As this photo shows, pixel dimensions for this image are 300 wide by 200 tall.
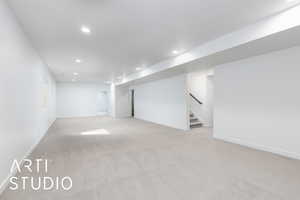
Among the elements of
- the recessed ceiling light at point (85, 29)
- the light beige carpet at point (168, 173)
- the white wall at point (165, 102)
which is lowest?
the light beige carpet at point (168, 173)

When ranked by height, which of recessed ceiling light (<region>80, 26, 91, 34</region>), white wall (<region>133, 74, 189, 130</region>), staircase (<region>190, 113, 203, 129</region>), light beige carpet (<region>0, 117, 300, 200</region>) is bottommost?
light beige carpet (<region>0, 117, 300, 200</region>)

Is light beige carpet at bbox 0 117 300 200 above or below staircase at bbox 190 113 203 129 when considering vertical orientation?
below

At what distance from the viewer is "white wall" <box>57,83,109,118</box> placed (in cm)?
1115

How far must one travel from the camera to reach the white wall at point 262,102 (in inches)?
127

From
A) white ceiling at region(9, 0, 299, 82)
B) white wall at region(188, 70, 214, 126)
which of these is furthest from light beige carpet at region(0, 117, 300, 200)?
white wall at region(188, 70, 214, 126)

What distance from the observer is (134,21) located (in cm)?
270

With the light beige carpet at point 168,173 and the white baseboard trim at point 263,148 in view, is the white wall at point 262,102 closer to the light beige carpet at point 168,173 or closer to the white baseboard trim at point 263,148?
the white baseboard trim at point 263,148

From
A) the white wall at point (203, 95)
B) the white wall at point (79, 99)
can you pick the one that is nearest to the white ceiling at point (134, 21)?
the white wall at point (203, 95)

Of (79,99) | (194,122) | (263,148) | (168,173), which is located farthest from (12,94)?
(79,99)

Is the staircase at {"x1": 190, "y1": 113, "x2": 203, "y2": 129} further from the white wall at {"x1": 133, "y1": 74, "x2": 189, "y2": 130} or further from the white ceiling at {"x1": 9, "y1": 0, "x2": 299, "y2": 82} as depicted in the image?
the white ceiling at {"x1": 9, "y1": 0, "x2": 299, "y2": 82}

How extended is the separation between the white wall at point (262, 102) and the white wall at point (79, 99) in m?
10.3

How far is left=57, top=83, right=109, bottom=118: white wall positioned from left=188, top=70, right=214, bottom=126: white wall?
320 inches

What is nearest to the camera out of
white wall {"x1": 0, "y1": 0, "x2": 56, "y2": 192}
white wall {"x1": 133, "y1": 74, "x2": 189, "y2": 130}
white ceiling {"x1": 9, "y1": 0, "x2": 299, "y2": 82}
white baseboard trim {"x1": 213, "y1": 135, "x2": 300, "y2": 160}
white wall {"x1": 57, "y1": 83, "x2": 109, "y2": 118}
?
white wall {"x1": 0, "y1": 0, "x2": 56, "y2": 192}

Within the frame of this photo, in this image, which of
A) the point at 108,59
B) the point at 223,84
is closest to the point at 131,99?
the point at 108,59
